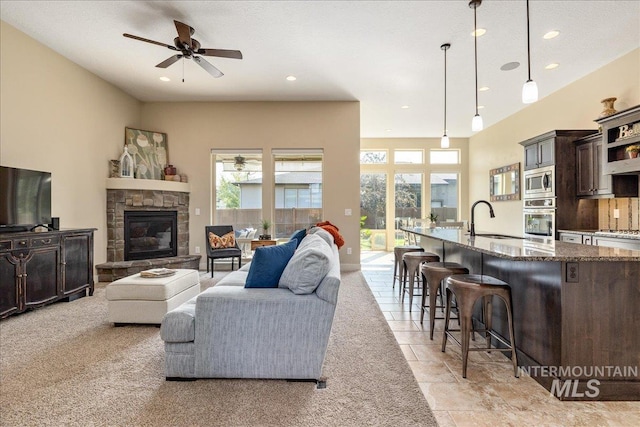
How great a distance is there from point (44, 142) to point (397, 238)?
7754mm

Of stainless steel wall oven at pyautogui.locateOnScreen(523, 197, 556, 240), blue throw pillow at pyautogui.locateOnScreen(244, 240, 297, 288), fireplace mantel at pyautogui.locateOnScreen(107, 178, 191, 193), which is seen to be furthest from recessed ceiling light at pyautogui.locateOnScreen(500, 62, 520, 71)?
fireplace mantel at pyautogui.locateOnScreen(107, 178, 191, 193)

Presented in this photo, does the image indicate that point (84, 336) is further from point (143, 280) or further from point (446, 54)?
point (446, 54)

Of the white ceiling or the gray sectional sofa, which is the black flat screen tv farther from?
the gray sectional sofa

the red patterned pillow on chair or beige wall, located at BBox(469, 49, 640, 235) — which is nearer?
beige wall, located at BBox(469, 49, 640, 235)

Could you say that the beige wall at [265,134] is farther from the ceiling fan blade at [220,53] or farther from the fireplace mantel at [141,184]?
the ceiling fan blade at [220,53]

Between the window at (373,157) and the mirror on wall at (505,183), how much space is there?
2.74 metres

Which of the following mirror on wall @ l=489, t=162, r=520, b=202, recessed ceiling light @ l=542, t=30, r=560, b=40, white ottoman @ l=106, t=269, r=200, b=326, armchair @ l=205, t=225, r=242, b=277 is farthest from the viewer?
mirror on wall @ l=489, t=162, r=520, b=202

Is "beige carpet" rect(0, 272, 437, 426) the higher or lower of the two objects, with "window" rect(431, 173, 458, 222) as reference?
lower

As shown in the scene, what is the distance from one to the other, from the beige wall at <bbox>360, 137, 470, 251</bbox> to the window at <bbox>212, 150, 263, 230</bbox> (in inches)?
153

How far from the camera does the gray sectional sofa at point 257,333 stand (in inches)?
82.3

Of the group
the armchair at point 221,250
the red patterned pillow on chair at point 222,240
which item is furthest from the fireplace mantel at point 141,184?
the red patterned pillow on chair at point 222,240

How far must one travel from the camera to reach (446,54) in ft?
14.3

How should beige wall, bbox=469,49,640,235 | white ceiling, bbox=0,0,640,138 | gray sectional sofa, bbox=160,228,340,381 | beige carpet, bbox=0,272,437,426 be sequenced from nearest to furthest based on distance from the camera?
beige carpet, bbox=0,272,437,426, gray sectional sofa, bbox=160,228,340,381, white ceiling, bbox=0,0,640,138, beige wall, bbox=469,49,640,235

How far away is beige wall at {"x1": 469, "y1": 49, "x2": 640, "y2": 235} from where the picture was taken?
4.32 meters
